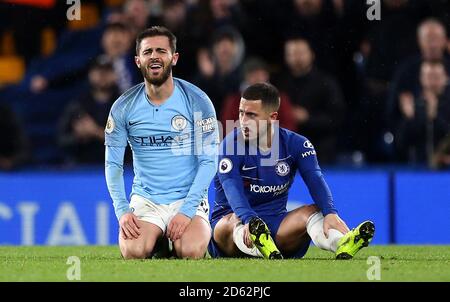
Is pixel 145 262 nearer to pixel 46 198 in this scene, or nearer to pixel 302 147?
pixel 302 147

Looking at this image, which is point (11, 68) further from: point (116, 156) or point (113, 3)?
point (116, 156)

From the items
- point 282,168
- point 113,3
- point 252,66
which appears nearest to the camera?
point 282,168

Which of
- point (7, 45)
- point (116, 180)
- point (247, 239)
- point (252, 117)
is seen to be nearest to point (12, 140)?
point (7, 45)

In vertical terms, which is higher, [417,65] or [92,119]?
[417,65]

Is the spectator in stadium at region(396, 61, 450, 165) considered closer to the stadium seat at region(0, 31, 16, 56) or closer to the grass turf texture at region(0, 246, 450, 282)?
the grass turf texture at region(0, 246, 450, 282)

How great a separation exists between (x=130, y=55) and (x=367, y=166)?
2.76 metres

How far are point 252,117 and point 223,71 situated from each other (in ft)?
12.9

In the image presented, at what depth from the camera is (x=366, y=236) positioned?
7.12 m

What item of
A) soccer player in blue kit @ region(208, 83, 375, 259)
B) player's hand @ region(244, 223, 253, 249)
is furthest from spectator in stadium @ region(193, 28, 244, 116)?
player's hand @ region(244, 223, 253, 249)

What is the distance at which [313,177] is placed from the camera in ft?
24.8

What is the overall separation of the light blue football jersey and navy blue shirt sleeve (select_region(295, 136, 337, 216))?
1.93 ft

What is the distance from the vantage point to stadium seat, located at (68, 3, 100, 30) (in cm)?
1414

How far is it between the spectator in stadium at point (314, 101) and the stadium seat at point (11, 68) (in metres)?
4.18

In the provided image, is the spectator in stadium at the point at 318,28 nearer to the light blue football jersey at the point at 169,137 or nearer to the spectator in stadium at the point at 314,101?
the spectator in stadium at the point at 314,101
